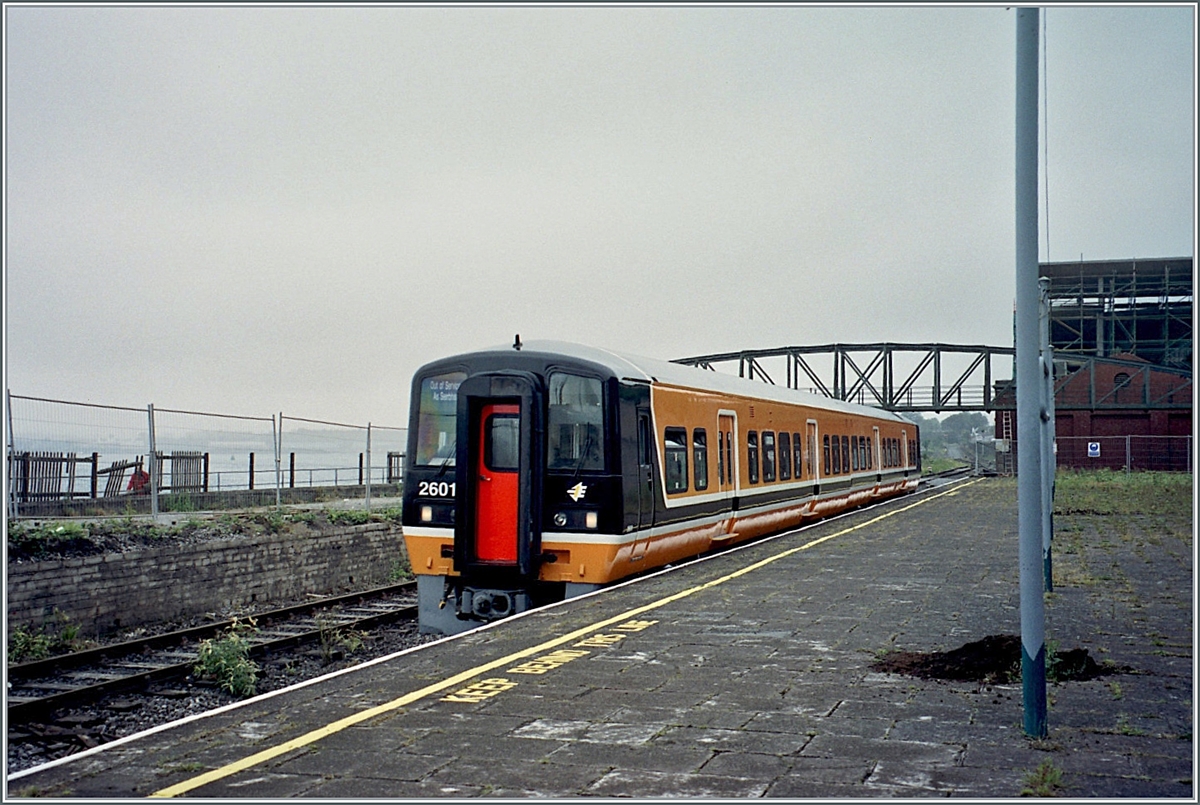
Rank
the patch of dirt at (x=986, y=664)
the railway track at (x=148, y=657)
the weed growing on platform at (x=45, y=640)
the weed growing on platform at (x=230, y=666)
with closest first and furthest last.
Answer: the patch of dirt at (x=986, y=664), the railway track at (x=148, y=657), the weed growing on platform at (x=230, y=666), the weed growing on platform at (x=45, y=640)

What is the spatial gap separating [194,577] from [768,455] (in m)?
8.87

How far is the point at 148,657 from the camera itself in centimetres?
1105

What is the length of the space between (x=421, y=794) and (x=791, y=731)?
1926 mm

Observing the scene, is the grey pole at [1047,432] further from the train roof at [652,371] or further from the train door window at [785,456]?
the train door window at [785,456]

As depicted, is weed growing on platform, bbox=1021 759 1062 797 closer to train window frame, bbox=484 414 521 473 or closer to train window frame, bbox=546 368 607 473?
train window frame, bbox=546 368 607 473

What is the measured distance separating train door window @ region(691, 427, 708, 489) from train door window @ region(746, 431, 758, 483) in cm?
230

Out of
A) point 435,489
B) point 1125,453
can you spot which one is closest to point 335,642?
point 435,489

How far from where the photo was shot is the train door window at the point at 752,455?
16.6m

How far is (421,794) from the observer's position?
15.1 ft

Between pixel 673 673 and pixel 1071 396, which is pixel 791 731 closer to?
pixel 673 673

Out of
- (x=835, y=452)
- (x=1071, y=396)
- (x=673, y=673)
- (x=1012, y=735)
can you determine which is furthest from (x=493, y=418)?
(x=1071, y=396)

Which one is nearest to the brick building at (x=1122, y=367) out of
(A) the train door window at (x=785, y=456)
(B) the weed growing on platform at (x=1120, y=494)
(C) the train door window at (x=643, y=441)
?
(B) the weed growing on platform at (x=1120, y=494)

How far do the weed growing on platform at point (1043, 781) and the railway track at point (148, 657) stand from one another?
23.7ft

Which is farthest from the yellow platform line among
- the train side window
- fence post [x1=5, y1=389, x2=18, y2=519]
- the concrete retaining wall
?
fence post [x1=5, y1=389, x2=18, y2=519]
